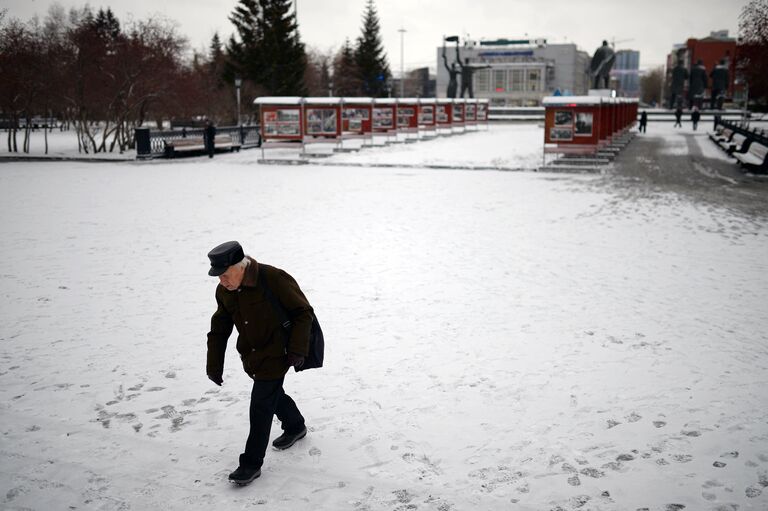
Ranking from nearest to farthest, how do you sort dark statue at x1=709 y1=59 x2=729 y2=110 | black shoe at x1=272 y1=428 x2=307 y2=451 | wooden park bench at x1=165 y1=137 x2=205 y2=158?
1. black shoe at x1=272 y1=428 x2=307 y2=451
2. wooden park bench at x1=165 y1=137 x2=205 y2=158
3. dark statue at x1=709 y1=59 x2=729 y2=110

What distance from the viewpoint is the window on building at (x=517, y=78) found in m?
124

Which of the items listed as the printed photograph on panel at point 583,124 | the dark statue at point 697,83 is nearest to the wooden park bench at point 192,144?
the printed photograph on panel at point 583,124

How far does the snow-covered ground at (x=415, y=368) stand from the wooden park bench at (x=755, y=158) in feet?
31.3

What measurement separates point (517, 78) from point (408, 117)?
94.5 metres

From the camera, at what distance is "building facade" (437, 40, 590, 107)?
12375 cm

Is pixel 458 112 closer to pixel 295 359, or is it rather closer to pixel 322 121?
pixel 322 121

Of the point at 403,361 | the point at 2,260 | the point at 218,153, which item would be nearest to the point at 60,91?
the point at 218,153

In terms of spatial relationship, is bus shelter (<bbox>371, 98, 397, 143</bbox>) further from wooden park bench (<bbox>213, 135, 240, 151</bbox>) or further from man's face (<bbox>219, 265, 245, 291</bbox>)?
man's face (<bbox>219, 265, 245, 291</bbox>)

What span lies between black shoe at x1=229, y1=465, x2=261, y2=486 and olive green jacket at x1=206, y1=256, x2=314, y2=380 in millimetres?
624

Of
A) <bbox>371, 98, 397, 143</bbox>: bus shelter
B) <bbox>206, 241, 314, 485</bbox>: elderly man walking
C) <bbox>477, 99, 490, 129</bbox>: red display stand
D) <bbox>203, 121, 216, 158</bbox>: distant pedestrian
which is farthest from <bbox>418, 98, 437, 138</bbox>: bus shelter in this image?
<bbox>206, 241, 314, 485</bbox>: elderly man walking

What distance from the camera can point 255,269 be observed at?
3834mm

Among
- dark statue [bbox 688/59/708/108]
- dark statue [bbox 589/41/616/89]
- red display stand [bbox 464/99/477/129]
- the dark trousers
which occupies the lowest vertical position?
the dark trousers

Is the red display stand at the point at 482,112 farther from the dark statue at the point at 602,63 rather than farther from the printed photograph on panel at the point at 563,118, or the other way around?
the printed photograph on panel at the point at 563,118

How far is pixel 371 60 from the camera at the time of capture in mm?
70625
